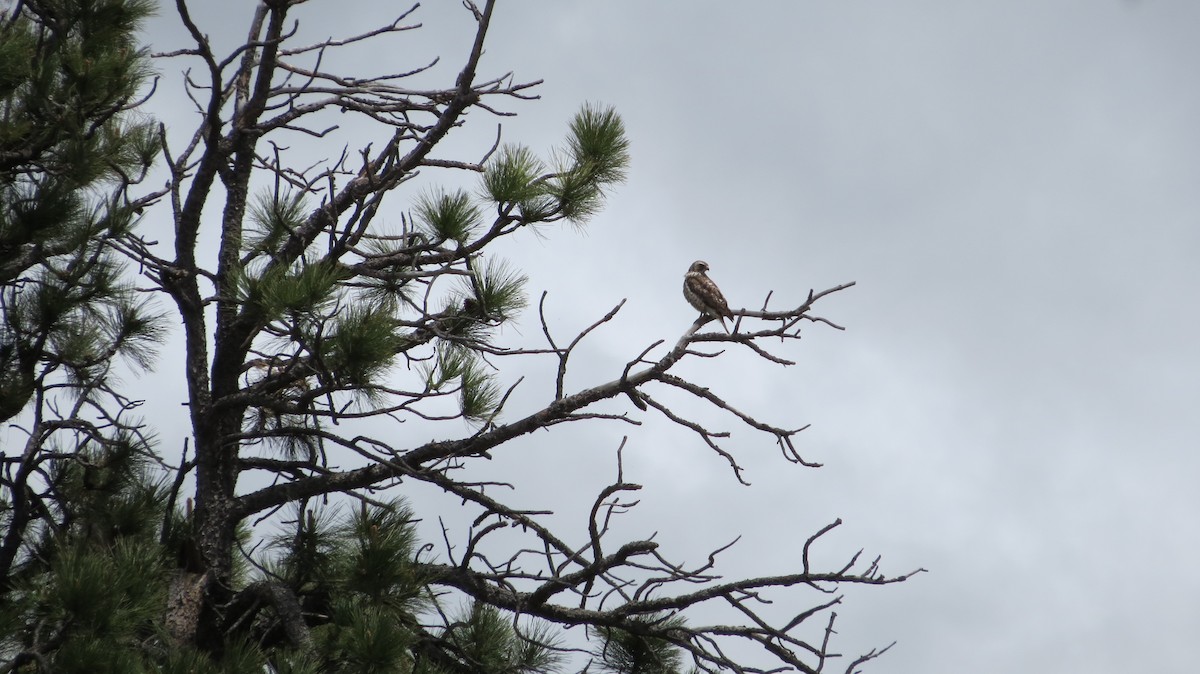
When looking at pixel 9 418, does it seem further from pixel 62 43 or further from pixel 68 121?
pixel 62 43

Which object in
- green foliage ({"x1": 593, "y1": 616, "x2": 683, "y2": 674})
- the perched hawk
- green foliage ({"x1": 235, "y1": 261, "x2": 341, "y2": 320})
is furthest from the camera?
the perched hawk

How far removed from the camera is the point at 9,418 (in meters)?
5.64

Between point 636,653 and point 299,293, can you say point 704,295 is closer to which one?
point 636,653

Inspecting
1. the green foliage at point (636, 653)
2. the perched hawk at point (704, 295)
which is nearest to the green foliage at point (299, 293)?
the green foliage at point (636, 653)

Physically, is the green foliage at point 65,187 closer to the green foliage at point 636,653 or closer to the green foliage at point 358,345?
the green foliage at point 358,345

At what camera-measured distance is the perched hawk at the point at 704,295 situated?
311 inches

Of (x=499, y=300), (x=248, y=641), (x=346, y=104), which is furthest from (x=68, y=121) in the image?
(x=248, y=641)

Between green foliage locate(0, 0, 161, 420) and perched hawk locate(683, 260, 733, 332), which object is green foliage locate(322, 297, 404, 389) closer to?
green foliage locate(0, 0, 161, 420)

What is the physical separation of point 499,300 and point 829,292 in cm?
150

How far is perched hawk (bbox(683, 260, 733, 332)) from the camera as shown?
7.91 meters

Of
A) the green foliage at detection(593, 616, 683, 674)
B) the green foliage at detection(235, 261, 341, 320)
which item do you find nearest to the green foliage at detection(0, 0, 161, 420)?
the green foliage at detection(235, 261, 341, 320)

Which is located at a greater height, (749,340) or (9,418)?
(749,340)

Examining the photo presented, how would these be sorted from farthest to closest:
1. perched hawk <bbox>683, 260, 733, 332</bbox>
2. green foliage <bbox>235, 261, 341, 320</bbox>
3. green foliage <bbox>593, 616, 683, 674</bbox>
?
perched hawk <bbox>683, 260, 733, 332</bbox> → green foliage <bbox>593, 616, 683, 674</bbox> → green foliage <bbox>235, 261, 341, 320</bbox>

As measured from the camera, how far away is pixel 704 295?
316 inches
